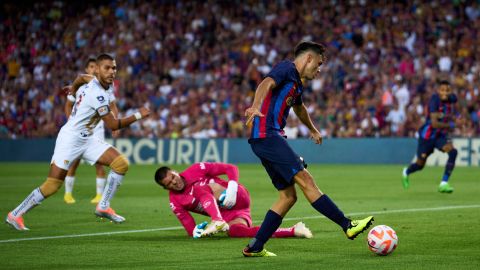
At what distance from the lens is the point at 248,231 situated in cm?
1113

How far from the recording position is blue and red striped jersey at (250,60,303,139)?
9.27 metres

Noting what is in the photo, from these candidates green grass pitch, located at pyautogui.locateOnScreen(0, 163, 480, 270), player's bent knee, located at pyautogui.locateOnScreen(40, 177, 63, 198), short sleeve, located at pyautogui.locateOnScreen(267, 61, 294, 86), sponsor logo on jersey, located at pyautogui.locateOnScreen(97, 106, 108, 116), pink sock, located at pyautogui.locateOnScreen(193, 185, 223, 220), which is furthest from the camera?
sponsor logo on jersey, located at pyautogui.locateOnScreen(97, 106, 108, 116)

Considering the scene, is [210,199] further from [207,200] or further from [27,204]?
[27,204]

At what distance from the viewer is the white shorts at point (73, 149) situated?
12759mm

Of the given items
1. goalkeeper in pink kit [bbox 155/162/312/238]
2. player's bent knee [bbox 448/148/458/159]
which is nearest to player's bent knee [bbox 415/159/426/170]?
player's bent knee [bbox 448/148/458/159]

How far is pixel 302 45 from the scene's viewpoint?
375 inches

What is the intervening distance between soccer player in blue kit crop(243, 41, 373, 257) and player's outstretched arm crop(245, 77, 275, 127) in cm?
1

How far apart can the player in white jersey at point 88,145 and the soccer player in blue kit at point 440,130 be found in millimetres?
8222

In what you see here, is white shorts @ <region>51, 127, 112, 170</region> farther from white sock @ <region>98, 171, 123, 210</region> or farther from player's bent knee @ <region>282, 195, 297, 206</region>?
player's bent knee @ <region>282, 195, 297, 206</region>

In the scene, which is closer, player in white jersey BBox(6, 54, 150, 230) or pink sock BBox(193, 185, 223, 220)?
pink sock BBox(193, 185, 223, 220)

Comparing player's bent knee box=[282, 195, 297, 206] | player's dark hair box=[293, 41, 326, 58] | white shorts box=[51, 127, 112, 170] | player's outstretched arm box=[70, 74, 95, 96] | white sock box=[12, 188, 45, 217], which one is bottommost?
white sock box=[12, 188, 45, 217]

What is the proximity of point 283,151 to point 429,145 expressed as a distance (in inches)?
456

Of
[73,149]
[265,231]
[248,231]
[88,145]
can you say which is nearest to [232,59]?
[88,145]

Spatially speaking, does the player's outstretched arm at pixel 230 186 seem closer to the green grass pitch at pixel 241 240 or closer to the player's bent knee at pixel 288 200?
the green grass pitch at pixel 241 240
